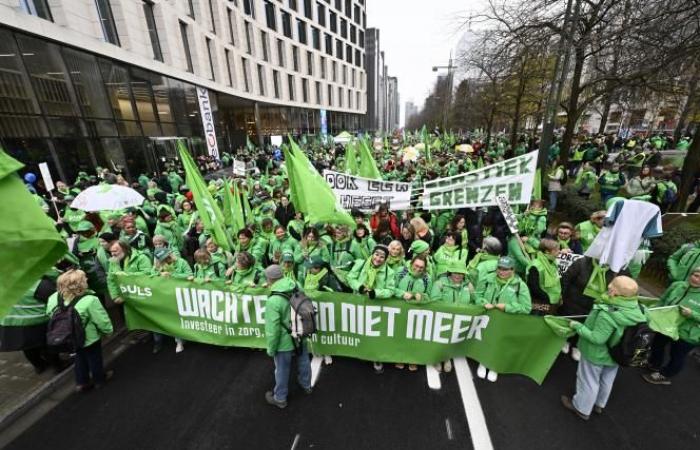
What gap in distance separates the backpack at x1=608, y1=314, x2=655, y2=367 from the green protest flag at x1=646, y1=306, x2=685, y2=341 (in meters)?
0.62

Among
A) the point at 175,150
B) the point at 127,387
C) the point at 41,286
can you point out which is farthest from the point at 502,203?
the point at 175,150

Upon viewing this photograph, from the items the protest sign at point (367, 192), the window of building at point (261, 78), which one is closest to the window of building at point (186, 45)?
the window of building at point (261, 78)

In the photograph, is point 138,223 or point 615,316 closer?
point 615,316

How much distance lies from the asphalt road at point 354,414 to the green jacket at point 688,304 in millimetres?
797

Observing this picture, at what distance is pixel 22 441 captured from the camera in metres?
3.42

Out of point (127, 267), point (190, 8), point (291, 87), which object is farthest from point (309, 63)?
point (127, 267)

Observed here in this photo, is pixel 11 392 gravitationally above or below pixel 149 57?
below

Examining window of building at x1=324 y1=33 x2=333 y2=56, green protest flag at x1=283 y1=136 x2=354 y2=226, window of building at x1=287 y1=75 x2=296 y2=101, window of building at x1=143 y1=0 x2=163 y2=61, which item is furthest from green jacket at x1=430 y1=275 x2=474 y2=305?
window of building at x1=324 y1=33 x2=333 y2=56

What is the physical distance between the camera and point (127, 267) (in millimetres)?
4688

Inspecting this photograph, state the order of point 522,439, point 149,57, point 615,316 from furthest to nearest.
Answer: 1. point 149,57
2. point 522,439
3. point 615,316

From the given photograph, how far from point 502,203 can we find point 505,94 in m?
18.1

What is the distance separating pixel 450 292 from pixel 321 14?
51862mm

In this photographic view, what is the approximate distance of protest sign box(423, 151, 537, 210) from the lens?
500cm

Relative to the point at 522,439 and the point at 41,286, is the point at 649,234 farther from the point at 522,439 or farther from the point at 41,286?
the point at 41,286
